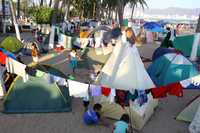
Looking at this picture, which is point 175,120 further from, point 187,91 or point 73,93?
point 187,91

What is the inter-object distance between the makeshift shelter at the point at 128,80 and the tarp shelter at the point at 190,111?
864 millimetres

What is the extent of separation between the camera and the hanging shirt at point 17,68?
10.9 metres

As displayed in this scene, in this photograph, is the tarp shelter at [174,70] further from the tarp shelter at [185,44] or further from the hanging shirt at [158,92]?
the tarp shelter at [185,44]

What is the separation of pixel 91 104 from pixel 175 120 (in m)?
2.41

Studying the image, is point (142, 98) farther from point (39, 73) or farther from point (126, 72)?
point (39, 73)

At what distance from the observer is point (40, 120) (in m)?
10.8

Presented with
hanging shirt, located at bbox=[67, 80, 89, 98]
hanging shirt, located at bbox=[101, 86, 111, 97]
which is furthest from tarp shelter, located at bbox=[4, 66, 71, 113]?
hanging shirt, located at bbox=[101, 86, 111, 97]

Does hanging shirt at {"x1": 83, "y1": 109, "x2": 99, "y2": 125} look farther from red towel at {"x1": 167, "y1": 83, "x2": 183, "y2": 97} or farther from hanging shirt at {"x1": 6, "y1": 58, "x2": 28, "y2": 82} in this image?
red towel at {"x1": 167, "y1": 83, "x2": 183, "y2": 97}

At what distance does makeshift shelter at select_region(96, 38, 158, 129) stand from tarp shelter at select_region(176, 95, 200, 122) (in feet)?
2.83

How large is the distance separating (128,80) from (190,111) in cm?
189

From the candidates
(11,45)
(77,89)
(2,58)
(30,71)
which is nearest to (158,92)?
(77,89)

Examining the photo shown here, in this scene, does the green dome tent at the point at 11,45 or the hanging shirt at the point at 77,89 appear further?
the green dome tent at the point at 11,45

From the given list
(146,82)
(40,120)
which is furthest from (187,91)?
(40,120)

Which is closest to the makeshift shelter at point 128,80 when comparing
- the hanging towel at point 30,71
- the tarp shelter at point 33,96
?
the tarp shelter at point 33,96
